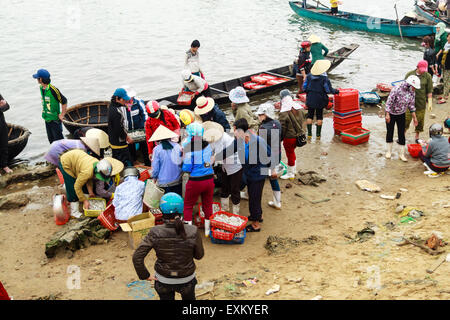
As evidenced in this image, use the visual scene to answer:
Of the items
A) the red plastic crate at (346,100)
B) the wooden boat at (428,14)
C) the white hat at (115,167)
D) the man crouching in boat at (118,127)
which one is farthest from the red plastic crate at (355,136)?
the wooden boat at (428,14)

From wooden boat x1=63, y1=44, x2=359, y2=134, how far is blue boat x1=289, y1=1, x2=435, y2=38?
8.14m

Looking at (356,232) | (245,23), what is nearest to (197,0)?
(245,23)

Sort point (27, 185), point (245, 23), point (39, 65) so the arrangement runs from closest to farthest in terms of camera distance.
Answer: point (27, 185)
point (39, 65)
point (245, 23)

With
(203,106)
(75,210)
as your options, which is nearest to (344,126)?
(203,106)

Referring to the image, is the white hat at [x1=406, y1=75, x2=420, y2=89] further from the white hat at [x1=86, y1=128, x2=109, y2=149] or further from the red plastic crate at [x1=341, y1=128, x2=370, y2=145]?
the white hat at [x1=86, y1=128, x2=109, y2=149]

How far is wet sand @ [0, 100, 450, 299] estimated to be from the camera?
5.49 meters

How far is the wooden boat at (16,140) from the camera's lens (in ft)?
35.4

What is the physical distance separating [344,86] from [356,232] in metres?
11.7

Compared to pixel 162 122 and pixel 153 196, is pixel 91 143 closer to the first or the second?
pixel 162 122

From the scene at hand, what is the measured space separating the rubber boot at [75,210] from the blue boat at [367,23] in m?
23.2

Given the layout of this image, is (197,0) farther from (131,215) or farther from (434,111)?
(131,215)

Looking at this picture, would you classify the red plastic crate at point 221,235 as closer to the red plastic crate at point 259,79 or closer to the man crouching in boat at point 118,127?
the man crouching in boat at point 118,127

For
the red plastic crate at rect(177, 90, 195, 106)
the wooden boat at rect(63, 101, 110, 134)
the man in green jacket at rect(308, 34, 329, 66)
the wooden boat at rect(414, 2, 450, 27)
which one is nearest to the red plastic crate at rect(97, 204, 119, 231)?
the red plastic crate at rect(177, 90, 195, 106)

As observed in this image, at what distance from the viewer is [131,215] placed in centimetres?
721
